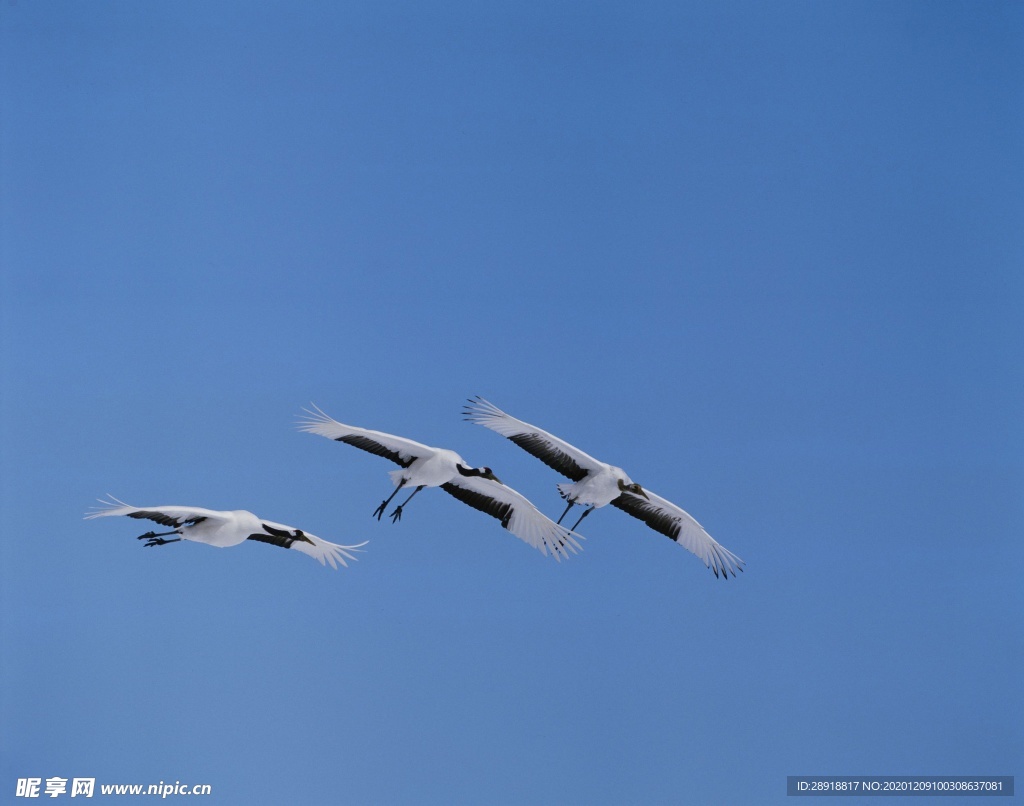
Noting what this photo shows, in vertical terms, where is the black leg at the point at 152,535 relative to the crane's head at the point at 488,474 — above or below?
below

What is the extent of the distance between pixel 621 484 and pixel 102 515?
1244 cm

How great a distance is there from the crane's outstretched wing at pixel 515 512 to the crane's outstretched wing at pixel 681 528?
2.13 metres

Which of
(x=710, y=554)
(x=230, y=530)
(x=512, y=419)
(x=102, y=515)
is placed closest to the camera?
(x=102, y=515)

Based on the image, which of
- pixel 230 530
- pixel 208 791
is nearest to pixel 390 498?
pixel 230 530

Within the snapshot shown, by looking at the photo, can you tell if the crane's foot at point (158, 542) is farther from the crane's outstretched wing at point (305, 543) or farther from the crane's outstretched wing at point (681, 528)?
the crane's outstretched wing at point (681, 528)

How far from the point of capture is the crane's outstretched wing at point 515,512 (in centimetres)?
3559

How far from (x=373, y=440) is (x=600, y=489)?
5639mm

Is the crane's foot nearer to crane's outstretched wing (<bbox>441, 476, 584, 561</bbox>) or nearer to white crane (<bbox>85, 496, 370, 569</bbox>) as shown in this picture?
white crane (<bbox>85, 496, 370, 569</bbox>)

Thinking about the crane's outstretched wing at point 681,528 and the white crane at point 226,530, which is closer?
the white crane at point 226,530

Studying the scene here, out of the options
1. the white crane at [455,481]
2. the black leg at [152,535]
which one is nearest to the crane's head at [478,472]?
the white crane at [455,481]

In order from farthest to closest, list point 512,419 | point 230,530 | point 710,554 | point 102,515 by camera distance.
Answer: point 710,554
point 512,419
point 230,530
point 102,515

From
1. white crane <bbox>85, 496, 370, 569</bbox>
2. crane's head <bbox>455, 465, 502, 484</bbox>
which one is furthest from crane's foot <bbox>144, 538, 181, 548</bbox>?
crane's head <bbox>455, 465, 502, 484</bbox>

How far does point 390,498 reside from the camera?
117ft

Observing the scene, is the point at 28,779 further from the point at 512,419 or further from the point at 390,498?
the point at 512,419
